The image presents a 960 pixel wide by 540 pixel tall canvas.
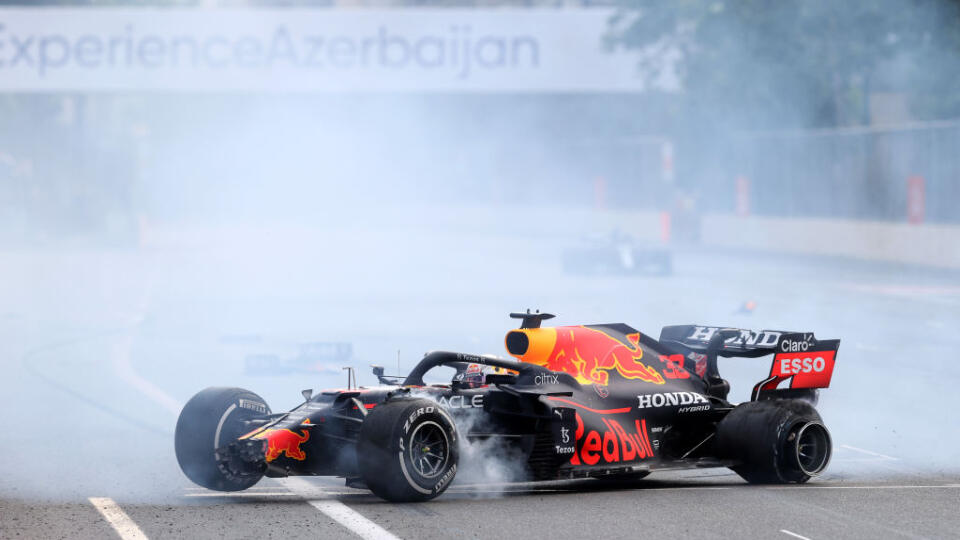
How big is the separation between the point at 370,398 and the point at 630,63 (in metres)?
35.6

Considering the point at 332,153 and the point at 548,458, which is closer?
the point at 548,458

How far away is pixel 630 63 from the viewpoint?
144ft

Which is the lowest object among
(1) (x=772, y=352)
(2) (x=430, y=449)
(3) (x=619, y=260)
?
(2) (x=430, y=449)

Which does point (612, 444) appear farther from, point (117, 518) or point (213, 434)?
point (117, 518)

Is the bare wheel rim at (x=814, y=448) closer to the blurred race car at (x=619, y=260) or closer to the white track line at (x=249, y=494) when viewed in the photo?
the white track line at (x=249, y=494)

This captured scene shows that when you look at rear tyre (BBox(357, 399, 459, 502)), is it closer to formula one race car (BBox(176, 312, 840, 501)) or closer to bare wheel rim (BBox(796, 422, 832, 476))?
formula one race car (BBox(176, 312, 840, 501))

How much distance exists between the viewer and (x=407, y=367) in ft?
57.4

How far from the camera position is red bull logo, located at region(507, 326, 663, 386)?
33.5ft

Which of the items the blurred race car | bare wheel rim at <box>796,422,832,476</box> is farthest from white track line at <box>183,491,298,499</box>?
the blurred race car

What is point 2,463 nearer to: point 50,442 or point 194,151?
point 50,442

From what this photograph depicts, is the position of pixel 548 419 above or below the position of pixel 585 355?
below

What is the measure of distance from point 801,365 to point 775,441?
1.02 metres

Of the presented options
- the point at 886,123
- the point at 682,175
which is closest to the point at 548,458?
the point at 886,123

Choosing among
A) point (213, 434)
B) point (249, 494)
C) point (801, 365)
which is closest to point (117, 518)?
point (213, 434)
